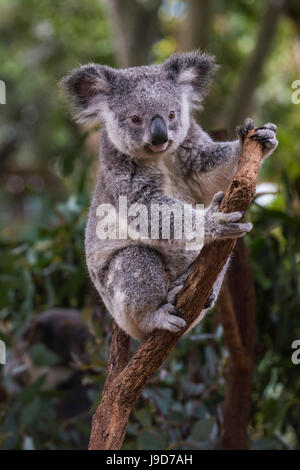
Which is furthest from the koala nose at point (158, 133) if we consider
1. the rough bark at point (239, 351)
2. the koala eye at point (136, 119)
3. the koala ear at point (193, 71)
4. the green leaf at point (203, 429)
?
the green leaf at point (203, 429)

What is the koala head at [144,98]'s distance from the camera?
8.28 feet

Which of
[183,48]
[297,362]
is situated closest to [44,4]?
[183,48]

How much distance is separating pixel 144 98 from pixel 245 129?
0.47 m

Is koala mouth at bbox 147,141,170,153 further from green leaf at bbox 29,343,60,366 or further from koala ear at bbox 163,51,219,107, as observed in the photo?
green leaf at bbox 29,343,60,366

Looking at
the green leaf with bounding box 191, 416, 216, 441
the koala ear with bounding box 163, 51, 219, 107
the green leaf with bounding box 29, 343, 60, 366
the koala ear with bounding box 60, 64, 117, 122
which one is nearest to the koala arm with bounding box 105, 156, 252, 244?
the koala ear with bounding box 60, 64, 117, 122

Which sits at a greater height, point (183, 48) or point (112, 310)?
point (183, 48)

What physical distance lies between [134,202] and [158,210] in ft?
0.46

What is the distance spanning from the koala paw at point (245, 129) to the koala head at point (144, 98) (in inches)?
10.9

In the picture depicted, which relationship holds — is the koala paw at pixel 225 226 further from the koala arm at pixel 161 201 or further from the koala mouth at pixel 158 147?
the koala mouth at pixel 158 147

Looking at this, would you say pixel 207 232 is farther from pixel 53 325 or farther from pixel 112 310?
pixel 53 325

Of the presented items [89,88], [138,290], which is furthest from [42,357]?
[89,88]

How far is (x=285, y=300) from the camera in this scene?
12.1ft

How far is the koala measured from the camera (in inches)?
96.0

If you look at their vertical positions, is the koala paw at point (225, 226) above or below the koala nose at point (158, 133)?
below
